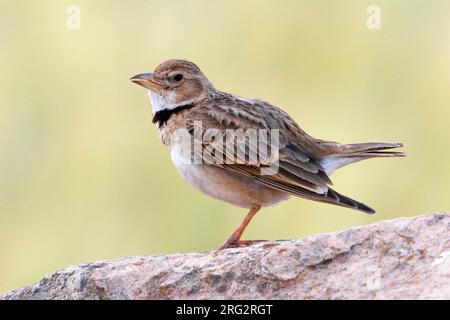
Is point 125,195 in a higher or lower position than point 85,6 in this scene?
lower

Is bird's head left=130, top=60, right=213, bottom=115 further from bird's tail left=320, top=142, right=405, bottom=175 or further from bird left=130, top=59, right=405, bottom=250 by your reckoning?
bird's tail left=320, top=142, right=405, bottom=175

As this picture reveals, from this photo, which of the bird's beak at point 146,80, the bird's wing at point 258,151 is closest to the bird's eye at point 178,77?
the bird's beak at point 146,80

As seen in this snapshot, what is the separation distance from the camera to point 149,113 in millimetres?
13070

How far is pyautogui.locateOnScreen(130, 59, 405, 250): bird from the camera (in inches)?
342

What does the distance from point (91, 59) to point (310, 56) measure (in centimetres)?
277

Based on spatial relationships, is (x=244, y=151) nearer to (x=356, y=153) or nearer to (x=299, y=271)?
(x=356, y=153)

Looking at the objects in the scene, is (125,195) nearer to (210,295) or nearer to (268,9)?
(268,9)

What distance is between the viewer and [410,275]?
260 inches

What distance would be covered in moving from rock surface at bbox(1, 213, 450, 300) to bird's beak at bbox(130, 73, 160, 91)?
2517mm

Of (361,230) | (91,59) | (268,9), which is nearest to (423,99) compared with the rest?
(268,9)

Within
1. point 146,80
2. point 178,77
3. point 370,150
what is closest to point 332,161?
point 370,150

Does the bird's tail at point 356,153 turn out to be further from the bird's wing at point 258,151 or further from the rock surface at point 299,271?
the rock surface at point 299,271

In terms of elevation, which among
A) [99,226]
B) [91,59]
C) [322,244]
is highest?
[91,59]

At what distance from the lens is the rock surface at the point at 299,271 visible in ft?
21.8
